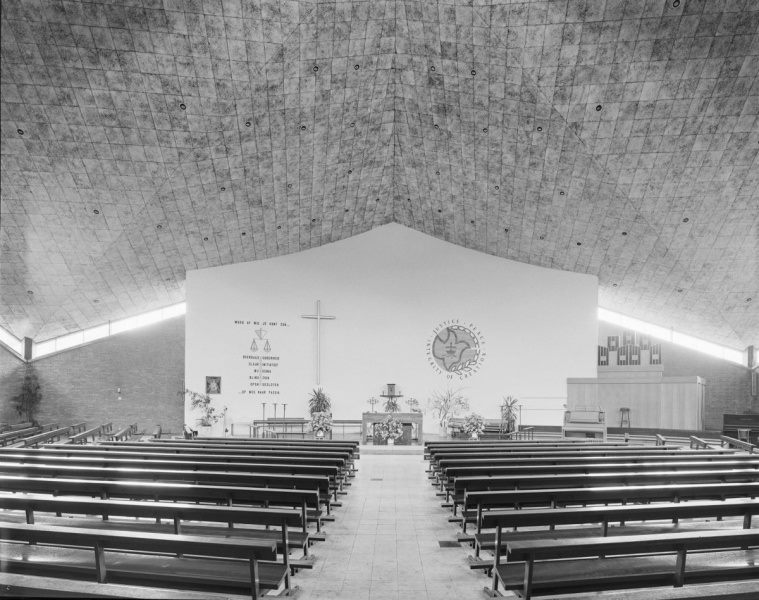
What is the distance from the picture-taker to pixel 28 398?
16.9 meters

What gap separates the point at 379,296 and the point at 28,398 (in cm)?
1042

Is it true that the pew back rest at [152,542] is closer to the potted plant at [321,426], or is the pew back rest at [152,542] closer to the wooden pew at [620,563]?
the wooden pew at [620,563]

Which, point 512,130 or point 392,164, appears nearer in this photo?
point 512,130

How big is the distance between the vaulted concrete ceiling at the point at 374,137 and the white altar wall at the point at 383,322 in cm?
102

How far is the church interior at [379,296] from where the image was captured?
13.0ft

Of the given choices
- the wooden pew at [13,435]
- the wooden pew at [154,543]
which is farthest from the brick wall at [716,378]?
the wooden pew at [154,543]

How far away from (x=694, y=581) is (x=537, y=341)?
45.5ft

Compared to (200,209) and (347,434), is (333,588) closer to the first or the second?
(200,209)

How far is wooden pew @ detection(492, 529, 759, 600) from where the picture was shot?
284 cm

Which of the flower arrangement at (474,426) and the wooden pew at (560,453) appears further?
the flower arrangement at (474,426)

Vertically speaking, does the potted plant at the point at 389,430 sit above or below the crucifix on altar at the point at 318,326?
below

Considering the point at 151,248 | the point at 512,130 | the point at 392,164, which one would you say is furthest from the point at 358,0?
the point at 151,248

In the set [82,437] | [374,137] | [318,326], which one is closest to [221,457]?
[82,437]

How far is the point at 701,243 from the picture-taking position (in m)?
12.8
